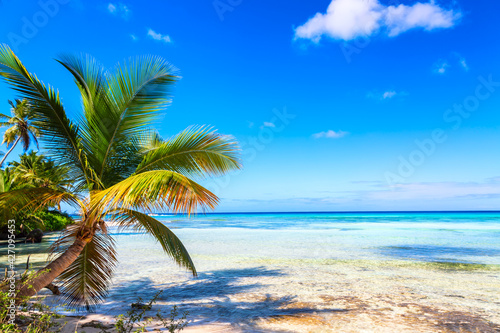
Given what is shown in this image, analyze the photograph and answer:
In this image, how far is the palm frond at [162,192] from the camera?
3736 millimetres

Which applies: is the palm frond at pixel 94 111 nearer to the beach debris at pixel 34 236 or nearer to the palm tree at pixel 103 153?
the palm tree at pixel 103 153

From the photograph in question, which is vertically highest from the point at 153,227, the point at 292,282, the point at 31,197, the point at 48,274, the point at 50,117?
the point at 50,117

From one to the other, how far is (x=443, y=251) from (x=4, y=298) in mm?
17803

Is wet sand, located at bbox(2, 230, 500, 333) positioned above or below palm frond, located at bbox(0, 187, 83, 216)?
below

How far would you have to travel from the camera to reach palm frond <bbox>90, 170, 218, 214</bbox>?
374cm

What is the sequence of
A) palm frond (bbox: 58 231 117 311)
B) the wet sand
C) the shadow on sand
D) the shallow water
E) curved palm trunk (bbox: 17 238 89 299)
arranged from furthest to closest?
1. the shallow water
2. the shadow on sand
3. the wet sand
4. palm frond (bbox: 58 231 117 311)
5. curved palm trunk (bbox: 17 238 89 299)

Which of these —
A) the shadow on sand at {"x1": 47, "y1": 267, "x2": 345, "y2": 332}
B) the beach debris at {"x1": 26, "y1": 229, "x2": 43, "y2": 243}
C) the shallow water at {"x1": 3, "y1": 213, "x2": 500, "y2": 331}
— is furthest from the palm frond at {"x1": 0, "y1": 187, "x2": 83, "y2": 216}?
the beach debris at {"x1": 26, "y1": 229, "x2": 43, "y2": 243}

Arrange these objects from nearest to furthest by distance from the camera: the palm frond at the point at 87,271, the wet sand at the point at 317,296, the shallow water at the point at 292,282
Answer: the palm frond at the point at 87,271, the wet sand at the point at 317,296, the shallow water at the point at 292,282

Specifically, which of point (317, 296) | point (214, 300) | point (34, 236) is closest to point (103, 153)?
point (214, 300)

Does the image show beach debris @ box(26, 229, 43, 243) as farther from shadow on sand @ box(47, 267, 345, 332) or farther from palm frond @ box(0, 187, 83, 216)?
palm frond @ box(0, 187, 83, 216)

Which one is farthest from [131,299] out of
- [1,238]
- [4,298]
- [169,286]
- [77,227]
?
[1,238]

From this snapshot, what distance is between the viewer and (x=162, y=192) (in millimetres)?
4141

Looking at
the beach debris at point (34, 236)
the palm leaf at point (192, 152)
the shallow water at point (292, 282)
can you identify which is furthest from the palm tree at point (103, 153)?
the beach debris at point (34, 236)

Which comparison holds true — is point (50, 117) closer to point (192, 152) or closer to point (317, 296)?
point (192, 152)
